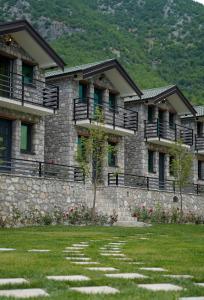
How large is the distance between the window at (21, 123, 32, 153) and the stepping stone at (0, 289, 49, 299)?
67.8ft

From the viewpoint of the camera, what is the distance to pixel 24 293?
19.6 feet

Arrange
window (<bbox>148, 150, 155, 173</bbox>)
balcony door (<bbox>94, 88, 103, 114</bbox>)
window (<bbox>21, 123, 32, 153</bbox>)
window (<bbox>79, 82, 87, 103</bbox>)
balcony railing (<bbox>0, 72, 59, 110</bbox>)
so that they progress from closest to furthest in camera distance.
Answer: balcony railing (<bbox>0, 72, 59, 110</bbox>), window (<bbox>21, 123, 32, 153</bbox>), window (<bbox>79, 82, 87, 103</bbox>), balcony door (<bbox>94, 88, 103, 114</bbox>), window (<bbox>148, 150, 155, 173</bbox>)

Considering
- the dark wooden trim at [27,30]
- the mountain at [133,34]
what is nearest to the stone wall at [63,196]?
the dark wooden trim at [27,30]

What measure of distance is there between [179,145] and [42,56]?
9.79 metres

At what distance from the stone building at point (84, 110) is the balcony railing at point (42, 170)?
54 cm

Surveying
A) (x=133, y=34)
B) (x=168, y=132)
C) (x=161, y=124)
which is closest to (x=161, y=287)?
(x=161, y=124)

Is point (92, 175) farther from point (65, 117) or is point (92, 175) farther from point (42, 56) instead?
point (42, 56)

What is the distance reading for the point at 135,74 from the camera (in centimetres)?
Result: 7150

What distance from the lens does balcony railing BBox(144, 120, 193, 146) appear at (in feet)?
117

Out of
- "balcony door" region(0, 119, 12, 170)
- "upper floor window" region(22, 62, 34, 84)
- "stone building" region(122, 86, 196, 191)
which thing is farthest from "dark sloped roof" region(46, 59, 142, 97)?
"balcony door" region(0, 119, 12, 170)

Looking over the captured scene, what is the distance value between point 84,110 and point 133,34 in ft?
198

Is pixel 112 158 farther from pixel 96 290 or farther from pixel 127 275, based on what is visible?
pixel 96 290

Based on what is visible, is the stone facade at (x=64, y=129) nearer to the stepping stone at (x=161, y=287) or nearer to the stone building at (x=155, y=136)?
the stone building at (x=155, y=136)

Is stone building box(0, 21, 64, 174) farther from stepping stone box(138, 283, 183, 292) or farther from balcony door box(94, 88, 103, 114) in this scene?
stepping stone box(138, 283, 183, 292)
